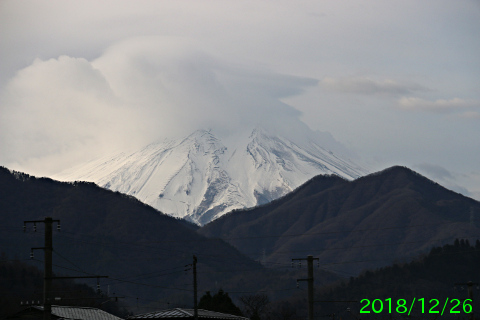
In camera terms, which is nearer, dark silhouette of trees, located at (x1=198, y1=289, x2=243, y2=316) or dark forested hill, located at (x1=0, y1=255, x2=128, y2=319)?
dark silhouette of trees, located at (x1=198, y1=289, x2=243, y2=316)

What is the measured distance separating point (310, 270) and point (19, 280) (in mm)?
95667

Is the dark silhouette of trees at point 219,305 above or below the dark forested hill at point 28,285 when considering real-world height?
below

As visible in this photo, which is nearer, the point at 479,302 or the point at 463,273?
the point at 479,302

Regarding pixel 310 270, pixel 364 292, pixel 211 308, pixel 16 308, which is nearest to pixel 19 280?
pixel 16 308

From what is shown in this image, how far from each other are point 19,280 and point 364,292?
79.8 metres

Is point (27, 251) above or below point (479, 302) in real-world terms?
above

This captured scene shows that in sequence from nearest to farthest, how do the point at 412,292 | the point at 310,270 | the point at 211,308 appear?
the point at 310,270, the point at 211,308, the point at 412,292

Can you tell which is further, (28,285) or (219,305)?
(28,285)

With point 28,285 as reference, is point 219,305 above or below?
below

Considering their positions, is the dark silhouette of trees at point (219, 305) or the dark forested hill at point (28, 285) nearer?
the dark silhouette of trees at point (219, 305)

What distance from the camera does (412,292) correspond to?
186 meters

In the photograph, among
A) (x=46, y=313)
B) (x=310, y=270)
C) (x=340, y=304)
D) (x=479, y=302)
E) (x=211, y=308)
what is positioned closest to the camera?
(x=46, y=313)

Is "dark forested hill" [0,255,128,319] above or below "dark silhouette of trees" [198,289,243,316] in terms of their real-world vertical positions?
above

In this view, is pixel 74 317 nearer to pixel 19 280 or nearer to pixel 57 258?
pixel 19 280
